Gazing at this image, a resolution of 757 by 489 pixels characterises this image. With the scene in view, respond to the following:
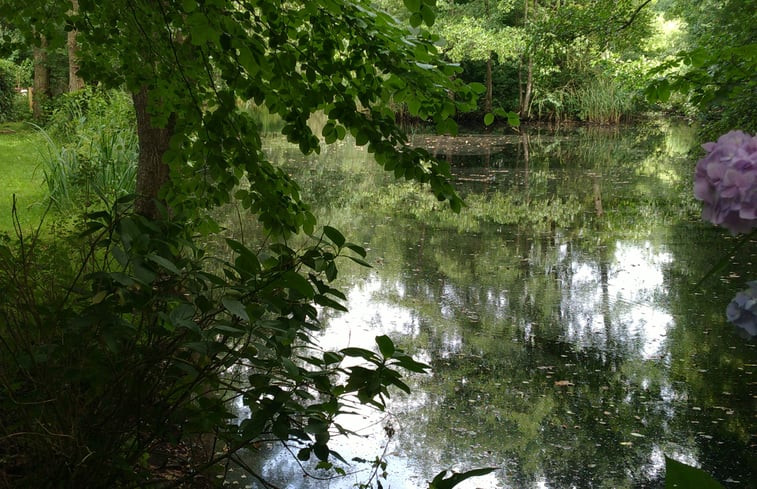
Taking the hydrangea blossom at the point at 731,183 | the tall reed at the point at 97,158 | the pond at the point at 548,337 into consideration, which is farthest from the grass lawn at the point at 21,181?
the hydrangea blossom at the point at 731,183

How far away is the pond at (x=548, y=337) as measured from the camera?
12.1 feet

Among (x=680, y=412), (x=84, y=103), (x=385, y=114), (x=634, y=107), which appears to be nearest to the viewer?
(x=385, y=114)

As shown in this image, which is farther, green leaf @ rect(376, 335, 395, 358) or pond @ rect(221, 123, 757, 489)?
pond @ rect(221, 123, 757, 489)

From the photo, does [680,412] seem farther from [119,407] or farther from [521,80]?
[521,80]

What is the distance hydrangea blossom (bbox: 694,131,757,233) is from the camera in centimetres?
77

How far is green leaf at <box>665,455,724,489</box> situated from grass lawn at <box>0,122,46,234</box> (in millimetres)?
5022

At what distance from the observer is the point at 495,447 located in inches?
149

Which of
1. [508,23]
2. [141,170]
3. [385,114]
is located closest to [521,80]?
[508,23]

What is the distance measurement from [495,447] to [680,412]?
4.08ft

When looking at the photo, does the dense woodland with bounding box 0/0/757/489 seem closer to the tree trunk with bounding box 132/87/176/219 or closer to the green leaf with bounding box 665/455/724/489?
the green leaf with bounding box 665/455/724/489

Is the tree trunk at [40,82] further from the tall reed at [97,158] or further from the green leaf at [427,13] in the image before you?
the green leaf at [427,13]

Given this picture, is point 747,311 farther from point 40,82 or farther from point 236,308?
point 40,82

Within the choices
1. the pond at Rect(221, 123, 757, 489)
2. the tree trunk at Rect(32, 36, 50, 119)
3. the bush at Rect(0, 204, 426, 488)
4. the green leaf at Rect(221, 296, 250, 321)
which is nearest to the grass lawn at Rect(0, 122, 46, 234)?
the tree trunk at Rect(32, 36, 50, 119)

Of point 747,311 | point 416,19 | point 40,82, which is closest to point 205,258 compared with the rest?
point 416,19
